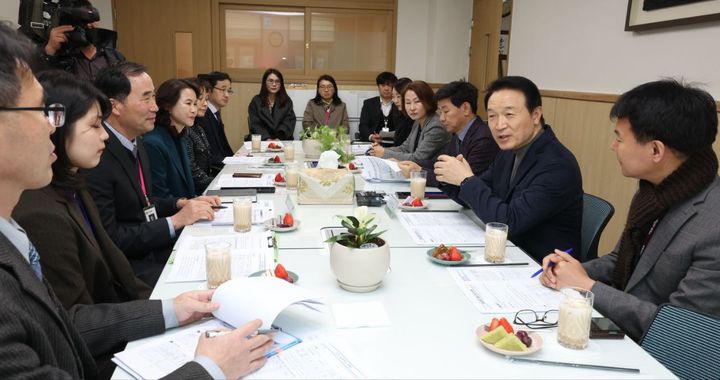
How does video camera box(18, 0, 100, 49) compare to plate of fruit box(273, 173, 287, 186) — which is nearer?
plate of fruit box(273, 173, 287, 186)

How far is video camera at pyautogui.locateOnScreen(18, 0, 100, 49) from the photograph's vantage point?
3.01 meters

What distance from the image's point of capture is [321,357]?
3.44 feet

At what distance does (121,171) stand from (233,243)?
684 millimetres

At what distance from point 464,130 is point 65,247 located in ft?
7.62

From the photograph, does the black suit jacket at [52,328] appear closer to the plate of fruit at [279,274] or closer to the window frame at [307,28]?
the plate of fruit at [279,274]

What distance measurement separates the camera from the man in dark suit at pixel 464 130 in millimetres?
2867

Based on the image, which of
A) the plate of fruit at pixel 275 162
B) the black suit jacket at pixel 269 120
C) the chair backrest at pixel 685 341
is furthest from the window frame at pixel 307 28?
the chair backrest at pixel 685 341

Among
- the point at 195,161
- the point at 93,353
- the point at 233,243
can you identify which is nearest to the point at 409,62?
the point at 195,161

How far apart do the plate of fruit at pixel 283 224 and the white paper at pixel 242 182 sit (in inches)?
29.4

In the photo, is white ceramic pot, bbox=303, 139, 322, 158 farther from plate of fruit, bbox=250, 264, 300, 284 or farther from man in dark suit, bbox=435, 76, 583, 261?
plate of fruit, bbox=250, 264, 300, 284

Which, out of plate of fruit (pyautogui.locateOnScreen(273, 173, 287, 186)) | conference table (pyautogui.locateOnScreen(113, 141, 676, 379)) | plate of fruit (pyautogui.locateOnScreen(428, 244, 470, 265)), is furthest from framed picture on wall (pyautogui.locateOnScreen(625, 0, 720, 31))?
plate of fruit (pyautogui.locateOnScreen(273, 173, 287, 186))

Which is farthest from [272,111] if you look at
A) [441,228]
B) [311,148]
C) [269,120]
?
[441,228]

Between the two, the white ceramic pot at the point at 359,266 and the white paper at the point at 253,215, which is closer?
the white ceramic pot at the point at 359,266

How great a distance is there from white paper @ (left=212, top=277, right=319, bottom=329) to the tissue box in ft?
3.63
